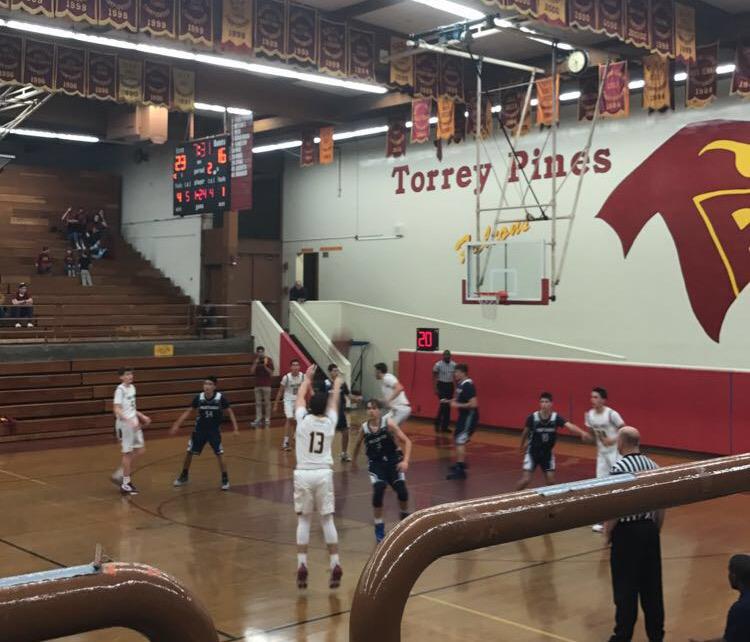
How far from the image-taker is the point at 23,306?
2525 cm

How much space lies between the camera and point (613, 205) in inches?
922

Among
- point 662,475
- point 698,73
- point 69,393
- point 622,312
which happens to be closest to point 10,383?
point 69,393

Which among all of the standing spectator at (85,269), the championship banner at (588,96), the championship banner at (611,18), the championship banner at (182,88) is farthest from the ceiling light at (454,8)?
the standing spectator at (85,269)

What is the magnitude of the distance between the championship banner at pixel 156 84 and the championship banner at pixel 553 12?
910 centimetres

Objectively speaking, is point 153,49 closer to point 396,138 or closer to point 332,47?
point 332,47

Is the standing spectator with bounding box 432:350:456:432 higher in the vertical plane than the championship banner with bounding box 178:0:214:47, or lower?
lower

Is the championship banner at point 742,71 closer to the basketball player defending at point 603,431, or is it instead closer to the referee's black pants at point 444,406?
the basketball player defending at point 603,431

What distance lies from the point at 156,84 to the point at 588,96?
9881 millimetres

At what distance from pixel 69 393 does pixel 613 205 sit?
48.2ft

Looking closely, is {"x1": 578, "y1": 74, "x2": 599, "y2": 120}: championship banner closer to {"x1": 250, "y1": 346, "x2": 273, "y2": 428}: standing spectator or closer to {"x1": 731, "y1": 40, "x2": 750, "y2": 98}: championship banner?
{"x1": 731, "y1": 40, "x2": 750, "y2": 98}: championship banner

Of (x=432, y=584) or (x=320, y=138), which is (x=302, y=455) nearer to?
(x=432, y=584)

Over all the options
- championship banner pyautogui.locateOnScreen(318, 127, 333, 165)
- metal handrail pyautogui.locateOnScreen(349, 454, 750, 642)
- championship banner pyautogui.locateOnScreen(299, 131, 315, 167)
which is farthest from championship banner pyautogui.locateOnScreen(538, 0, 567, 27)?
metal handrail pyautogui.locateOnScreen(349, 454, 750, 642)

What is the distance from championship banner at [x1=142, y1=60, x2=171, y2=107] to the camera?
19.7m

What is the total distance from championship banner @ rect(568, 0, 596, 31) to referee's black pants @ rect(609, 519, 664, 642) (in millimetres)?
10809
